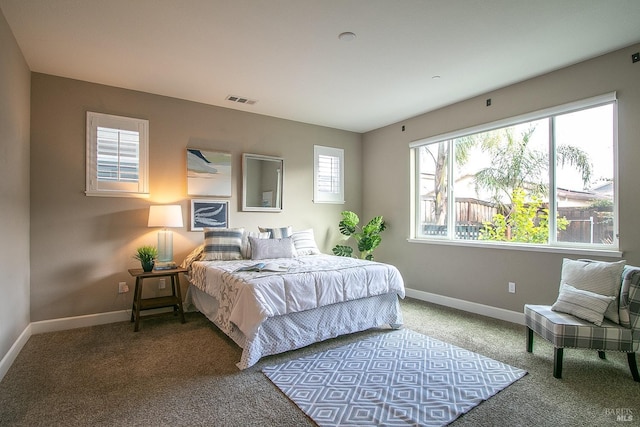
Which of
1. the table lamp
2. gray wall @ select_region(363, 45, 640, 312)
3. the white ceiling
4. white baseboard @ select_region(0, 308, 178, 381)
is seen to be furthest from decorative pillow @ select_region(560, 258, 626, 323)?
white baseboard @ select_region(0, 308, 178, 381)

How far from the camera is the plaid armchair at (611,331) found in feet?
7.75

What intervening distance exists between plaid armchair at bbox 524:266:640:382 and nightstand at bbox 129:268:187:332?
3.50 m

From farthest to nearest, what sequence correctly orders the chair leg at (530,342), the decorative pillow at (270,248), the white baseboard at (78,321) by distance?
the decorative pillow at (270,248) → the white baseboard at (78,321) → the chair leg at (530,342)

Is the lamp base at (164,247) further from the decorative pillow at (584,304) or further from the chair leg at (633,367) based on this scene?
the chair leg at (633,367)

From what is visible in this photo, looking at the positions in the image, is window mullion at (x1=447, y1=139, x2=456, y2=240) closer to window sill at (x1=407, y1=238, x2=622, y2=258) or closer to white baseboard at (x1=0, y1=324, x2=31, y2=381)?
Answer: window sill at (x1=407, y1=238, x2=622, y2=258)

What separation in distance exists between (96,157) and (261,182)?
1978mm

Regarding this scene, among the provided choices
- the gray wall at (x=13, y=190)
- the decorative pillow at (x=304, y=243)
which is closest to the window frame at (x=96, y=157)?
the gray wall at (x=13, y=190)

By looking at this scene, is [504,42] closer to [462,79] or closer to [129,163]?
[462,79]

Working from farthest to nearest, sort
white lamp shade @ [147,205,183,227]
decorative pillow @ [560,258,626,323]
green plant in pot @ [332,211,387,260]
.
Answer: green plant in pot @ [332,211,387,260], white lamp shade @ [147,205,183,227], decorative pillow @ [560,258,626,323]

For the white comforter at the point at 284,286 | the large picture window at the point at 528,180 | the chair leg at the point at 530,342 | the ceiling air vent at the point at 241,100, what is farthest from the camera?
the ceiling air vent at the point at 241,100

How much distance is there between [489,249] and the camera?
400 centimetres

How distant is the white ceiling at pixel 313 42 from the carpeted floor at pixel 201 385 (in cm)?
268

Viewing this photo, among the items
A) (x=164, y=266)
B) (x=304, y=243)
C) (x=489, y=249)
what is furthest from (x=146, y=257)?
(x=489, y=249)

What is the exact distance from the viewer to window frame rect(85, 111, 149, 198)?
12.0 feet
